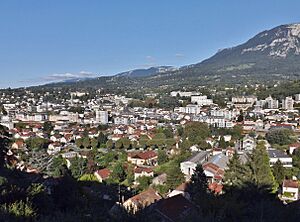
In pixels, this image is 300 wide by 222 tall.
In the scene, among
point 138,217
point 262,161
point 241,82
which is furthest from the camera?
point 241,82

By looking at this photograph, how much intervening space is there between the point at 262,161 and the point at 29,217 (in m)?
10.1

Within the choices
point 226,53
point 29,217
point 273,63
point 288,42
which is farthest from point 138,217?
point 226,53

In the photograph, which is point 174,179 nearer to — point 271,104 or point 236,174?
point 236,174

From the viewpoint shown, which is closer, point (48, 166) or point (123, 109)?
point (48, 166)

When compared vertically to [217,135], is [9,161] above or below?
above

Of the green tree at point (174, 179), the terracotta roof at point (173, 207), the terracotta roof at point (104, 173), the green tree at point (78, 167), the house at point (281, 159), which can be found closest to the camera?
the terracotta roof at point (173, 207)

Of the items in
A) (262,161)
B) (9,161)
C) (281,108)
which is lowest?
(281,108)

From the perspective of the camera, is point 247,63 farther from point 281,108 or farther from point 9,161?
point 9,161

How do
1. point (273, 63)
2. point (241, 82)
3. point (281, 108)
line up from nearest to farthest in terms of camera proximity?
point (281, 108) → point (241, 82) → point (273, 63)

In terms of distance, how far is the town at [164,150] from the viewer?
13945 mm

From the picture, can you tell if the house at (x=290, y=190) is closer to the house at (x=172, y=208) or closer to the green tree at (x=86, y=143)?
the house at (x=172, y=208)

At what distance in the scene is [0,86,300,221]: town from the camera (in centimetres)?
1395

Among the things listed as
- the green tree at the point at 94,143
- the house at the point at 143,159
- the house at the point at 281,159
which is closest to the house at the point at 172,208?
the house at the point at 281,159

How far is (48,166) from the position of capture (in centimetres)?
2303
